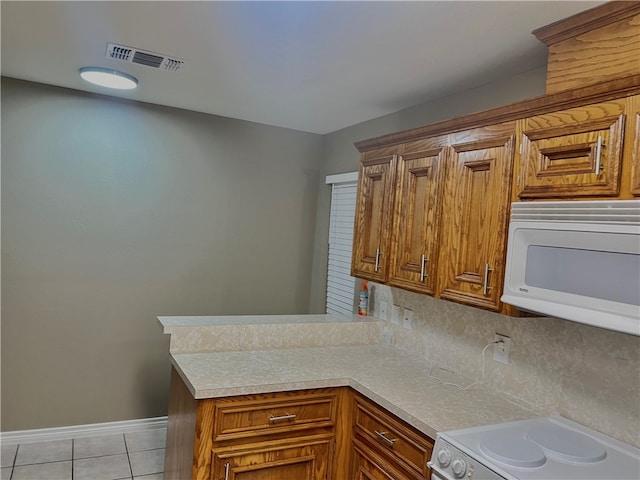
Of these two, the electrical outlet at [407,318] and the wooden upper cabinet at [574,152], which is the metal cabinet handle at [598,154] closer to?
the wooden upper cabinet at [574,152]

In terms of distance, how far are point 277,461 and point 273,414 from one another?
0.74ft

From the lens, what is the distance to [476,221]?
203 centimetres

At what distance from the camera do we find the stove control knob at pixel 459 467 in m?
1.56

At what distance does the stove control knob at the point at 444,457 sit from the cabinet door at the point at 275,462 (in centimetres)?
74

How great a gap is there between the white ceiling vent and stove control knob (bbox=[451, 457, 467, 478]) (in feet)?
7.32

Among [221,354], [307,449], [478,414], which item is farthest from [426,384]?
[221,354]

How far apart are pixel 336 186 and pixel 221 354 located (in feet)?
6.07

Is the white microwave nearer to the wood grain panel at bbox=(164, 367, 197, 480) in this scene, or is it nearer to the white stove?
the white stove

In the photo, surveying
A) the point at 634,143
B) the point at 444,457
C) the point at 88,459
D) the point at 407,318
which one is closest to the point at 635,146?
the point at 634,143

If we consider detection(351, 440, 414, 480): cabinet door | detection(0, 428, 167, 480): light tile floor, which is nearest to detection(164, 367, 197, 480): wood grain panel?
detection(0, 428, 167, 480): light tile floor

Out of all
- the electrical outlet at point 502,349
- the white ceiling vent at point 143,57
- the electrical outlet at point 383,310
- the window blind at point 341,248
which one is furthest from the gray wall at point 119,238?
the electrical outlet at point 502,349

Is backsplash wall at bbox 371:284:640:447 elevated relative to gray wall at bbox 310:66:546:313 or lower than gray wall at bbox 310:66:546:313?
lower

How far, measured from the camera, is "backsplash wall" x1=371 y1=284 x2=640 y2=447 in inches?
67.0

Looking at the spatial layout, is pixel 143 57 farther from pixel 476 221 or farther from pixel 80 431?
pixel 80 431
